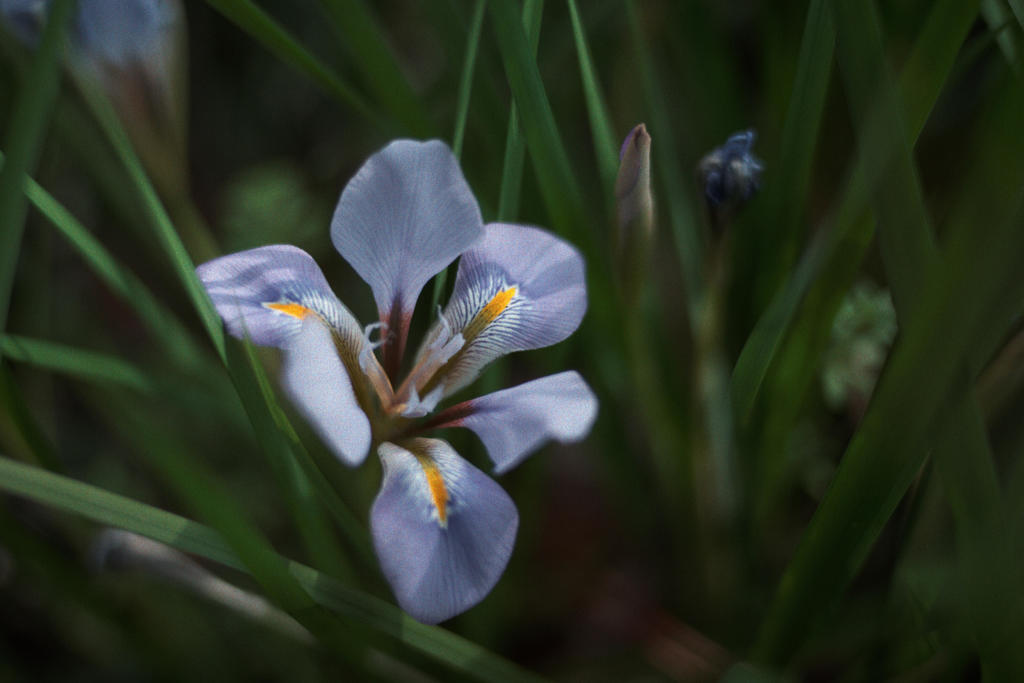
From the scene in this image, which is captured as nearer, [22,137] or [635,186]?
[22,137]

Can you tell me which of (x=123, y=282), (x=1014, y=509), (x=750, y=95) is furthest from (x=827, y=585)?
(x=750, y=95)

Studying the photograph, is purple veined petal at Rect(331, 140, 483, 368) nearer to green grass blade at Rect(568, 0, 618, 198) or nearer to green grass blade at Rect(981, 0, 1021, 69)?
green grass blade at Rect(568, 0, 618, 198)

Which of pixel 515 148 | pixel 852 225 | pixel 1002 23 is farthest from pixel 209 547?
pixel 1002 23

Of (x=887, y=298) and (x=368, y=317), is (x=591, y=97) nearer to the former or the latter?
(x=887, y=298)

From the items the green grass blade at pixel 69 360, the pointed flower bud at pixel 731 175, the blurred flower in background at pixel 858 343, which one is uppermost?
the pointed flower bud at pixel 731 175

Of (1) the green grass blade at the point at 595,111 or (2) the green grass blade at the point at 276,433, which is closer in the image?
(2) the green grass blade at the point at 276,433

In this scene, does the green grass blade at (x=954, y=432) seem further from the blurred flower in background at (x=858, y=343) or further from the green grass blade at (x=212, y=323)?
the green grass blade at (x=212, y=323)

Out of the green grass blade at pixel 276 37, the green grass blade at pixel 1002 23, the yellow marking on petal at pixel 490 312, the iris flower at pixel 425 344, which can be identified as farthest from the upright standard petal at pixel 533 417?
the green grass blade at pixel 1002 23

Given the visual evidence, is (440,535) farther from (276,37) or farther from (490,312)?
(276,37)
